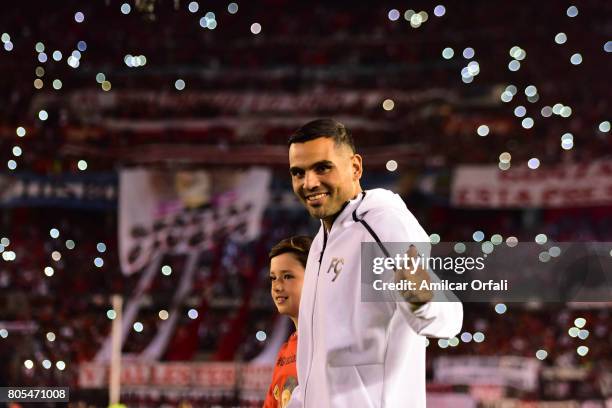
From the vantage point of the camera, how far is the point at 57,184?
12.1m

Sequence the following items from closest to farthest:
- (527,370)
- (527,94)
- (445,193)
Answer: (527,370)
(445,193)
(527,94)

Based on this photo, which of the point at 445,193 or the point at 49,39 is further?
the point at 49,39

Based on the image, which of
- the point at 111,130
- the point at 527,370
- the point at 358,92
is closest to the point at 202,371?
the point at 527,370

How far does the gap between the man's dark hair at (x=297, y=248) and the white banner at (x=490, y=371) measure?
668 cm

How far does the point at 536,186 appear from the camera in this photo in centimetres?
1158

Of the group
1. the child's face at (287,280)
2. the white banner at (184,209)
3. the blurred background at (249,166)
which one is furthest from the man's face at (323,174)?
the white banner at (184,209)

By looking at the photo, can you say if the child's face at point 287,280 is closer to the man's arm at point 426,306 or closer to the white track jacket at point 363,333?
the white track jacket at point 363,333

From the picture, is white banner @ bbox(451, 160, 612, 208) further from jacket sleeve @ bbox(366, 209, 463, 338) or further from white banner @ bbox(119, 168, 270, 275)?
jacket sleeve @ bbox(366, 209, 463, 338)

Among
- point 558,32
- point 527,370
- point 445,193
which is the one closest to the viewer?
point 527,370

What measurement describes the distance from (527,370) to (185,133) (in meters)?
6.78

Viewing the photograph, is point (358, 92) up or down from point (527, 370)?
up

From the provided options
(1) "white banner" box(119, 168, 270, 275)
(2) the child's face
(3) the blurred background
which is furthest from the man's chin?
(1) "white banner" box(119, 168, 270, 275)

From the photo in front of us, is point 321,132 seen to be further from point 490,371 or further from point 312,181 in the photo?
point 490,371

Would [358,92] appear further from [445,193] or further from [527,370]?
[527,370]
